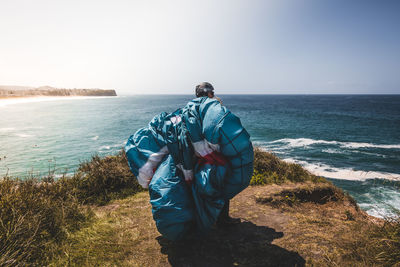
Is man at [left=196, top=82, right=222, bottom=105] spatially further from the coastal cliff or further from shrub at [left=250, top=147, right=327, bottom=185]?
shrub at [left=250, top=147, right=327, bottom=185]

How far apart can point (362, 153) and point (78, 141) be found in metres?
27.8

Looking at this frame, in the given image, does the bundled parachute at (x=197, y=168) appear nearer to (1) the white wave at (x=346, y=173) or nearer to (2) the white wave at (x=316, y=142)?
(1) the white wave at (x=346, y=173)

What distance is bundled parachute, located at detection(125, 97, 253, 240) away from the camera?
7.93 feet

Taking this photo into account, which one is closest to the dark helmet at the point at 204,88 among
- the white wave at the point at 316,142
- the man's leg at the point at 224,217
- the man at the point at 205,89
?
the man at the point at 205,89

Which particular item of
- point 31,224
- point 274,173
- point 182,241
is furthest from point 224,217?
point 274,173

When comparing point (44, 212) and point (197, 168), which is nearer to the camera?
point (197, 168)

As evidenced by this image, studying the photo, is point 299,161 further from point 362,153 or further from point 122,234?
point 122,234

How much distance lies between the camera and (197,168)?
2645mm

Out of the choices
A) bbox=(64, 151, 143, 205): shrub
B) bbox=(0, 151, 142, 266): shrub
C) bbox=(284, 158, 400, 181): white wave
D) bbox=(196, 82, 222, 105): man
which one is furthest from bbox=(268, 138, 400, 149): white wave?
bbox=(196, 82, 222, 105): man

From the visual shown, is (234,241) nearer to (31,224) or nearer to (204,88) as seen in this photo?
(204,88)

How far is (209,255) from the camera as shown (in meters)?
2.86

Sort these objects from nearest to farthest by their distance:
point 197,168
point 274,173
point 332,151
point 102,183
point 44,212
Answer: point 197,168, point 44,212, point 102,183, point 274,173, point 332,151

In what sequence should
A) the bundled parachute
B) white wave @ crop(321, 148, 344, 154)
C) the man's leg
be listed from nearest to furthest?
1. the bundled parachute
2. the man's leg
3. white wave @ crop(321, 148, 344, 154)

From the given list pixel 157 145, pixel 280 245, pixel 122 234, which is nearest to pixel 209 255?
pixel 280 245
